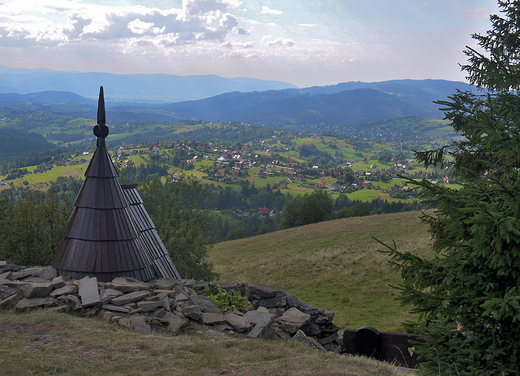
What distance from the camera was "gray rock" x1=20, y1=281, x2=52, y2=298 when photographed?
9.37 m

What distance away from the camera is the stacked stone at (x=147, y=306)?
9.03 meters

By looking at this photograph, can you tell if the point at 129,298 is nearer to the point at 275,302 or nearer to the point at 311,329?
the point at 275,302

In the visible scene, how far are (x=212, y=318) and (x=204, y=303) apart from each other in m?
0.80

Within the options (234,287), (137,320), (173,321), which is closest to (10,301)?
(137,320)

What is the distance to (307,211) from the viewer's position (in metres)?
63.3

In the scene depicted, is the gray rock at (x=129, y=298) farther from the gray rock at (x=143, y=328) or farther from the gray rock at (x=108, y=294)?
the gray rock at (x=143, y=328)

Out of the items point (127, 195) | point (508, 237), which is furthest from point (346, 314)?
point (508, 237)

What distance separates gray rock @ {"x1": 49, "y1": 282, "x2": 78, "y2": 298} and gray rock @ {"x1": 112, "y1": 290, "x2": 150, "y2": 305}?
51.4 inches

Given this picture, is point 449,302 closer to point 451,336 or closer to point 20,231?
point 451,336

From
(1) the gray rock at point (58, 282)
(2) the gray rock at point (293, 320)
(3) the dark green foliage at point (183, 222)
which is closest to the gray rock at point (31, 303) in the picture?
(1) the gray rock at point (58, 282)

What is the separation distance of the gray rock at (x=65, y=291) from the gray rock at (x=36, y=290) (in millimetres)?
161

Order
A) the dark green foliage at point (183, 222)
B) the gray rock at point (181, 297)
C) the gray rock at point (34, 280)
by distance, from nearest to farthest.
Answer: the gray rock at point (181, 297)
the gray rock at point (34, 280)
the dark green foliage at point (183, 222)

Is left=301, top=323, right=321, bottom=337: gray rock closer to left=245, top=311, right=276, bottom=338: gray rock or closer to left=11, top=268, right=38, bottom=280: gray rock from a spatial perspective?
left=245, top=311, right=276, bottom=338: gray rock

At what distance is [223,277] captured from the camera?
28.5 metres
